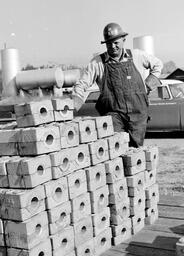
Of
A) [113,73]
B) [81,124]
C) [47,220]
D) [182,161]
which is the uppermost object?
[113,73]

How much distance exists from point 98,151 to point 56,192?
596mm

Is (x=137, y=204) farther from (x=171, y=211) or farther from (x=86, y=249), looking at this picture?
(x=86, y=249)

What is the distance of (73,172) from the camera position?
142 inches

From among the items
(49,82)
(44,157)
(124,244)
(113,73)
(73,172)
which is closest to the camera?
(44,157)

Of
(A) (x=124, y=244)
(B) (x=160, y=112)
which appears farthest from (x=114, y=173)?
(B) (x=160, y=112)

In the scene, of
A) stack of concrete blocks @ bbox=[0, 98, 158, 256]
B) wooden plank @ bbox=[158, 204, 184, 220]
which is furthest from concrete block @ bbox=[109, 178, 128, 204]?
wooden plank @ bbox=[158, 204, 184, 220]

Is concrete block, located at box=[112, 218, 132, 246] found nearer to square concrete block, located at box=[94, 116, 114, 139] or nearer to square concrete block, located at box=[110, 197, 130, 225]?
square concrete block, located at box=[110, 197, 130, 225]

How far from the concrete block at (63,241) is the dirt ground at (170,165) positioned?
123 inches

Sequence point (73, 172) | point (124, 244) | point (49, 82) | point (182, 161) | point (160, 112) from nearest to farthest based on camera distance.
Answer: point (73, 172), point (124, 244), point (182, 161), point (160, 112), point (49, 82)

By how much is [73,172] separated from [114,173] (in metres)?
0.51

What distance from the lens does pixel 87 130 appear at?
3.78 m

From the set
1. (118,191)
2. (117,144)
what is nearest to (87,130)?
(117,144)

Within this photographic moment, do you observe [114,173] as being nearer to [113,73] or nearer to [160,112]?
[113,73]

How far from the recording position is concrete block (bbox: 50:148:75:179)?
338cm
